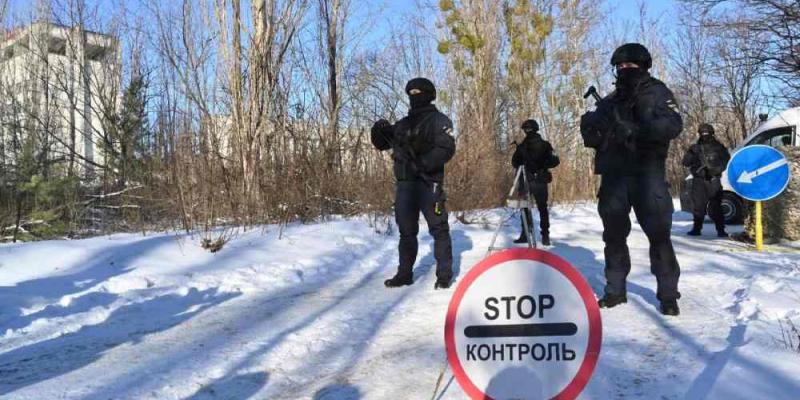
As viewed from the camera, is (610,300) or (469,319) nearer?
(469,319)

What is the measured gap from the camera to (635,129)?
4250 mm

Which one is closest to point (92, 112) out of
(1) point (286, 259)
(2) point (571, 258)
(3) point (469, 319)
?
(1) point (286, 259)

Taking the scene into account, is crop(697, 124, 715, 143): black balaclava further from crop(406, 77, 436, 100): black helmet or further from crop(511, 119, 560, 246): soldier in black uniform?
crop(406, 77, 436, 100): black helmet

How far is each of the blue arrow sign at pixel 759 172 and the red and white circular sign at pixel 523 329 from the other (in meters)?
6.59

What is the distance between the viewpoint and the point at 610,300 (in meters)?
4.69

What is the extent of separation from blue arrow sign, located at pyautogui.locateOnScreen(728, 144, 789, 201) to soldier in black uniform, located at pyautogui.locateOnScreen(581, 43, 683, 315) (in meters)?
3.91

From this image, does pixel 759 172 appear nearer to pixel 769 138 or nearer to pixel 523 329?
pixel 769 138

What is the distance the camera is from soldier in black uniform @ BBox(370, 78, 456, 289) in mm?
5691

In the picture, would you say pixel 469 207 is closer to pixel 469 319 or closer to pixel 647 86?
pixel 647 86

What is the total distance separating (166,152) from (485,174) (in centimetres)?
675

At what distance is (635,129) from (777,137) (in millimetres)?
10134

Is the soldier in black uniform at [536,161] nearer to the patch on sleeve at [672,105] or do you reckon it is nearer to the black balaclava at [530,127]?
the black balaclava at [530,127]

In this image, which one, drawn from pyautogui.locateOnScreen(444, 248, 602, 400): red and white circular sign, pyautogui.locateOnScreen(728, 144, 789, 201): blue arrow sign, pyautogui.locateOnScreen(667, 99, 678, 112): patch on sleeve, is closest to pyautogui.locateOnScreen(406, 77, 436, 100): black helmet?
pyautogui.locateOnScreen(667, 99, 678, 112): patch on sleeve

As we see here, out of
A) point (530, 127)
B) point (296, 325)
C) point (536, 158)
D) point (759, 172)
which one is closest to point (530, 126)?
point (530, 127)
